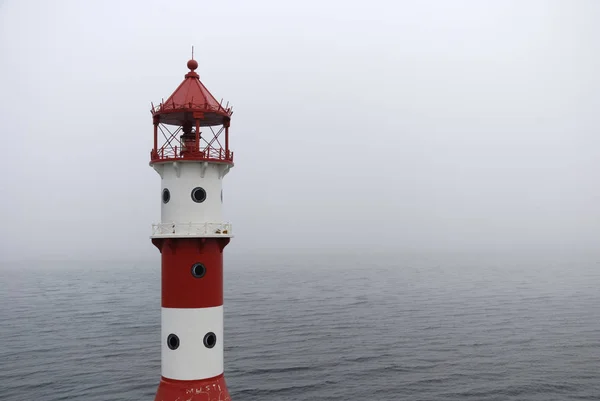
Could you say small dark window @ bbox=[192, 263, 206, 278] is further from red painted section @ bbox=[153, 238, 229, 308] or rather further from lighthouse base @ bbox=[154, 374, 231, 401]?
lighthouse base @ bbox=[154, 374, 231, 401]

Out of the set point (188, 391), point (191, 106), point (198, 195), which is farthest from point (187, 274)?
point (191, 106)

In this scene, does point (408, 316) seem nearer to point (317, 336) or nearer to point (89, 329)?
point (317, 336)

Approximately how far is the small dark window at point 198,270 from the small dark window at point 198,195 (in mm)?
2101

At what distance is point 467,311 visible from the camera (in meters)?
80.6

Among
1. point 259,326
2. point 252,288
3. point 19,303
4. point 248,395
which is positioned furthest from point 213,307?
point 252,288

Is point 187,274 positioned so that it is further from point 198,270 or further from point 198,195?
point 198,195

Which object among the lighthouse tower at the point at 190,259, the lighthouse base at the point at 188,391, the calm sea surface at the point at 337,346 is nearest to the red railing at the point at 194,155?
the lighthouse tower at the point at 190,259

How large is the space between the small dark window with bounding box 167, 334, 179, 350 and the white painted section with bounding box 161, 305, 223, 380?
9 centimetres

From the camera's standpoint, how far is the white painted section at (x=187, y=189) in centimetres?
1769

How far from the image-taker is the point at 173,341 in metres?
17.7

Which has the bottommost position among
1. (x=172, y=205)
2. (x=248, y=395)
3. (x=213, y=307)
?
(x=248, y=395)

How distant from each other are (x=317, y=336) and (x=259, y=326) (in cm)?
968

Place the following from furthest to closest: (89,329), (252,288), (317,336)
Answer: (252,288), (89,329), (317,336)

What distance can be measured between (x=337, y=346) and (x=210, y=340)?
132 feet
